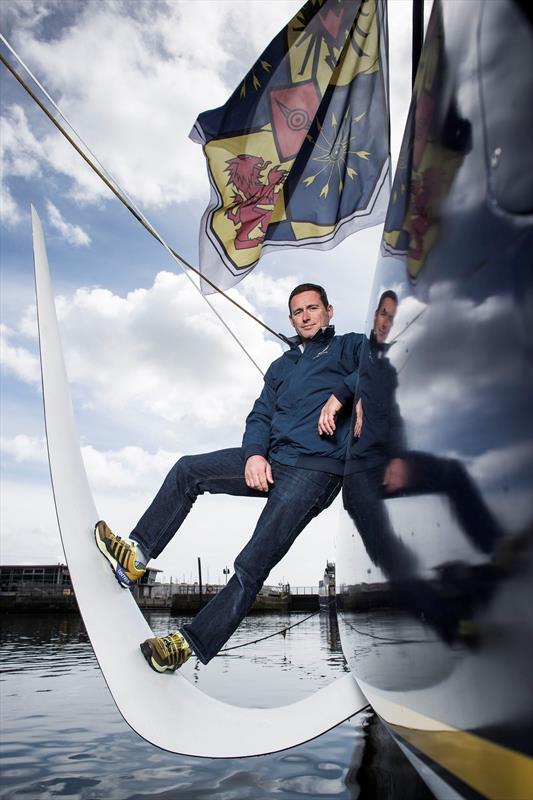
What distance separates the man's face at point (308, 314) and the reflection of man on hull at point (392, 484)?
0.72 m

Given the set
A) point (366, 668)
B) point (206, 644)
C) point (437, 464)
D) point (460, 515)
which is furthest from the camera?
point (206, 644)

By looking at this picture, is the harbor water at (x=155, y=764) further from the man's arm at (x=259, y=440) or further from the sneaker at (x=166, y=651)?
the man's arm at (x=259, y=440)

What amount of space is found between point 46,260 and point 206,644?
221cm

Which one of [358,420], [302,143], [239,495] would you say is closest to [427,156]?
[358,420]

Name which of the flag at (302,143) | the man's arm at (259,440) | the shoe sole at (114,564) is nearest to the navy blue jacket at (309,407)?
the man's arm at (259,440)

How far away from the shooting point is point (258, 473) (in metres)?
2.64

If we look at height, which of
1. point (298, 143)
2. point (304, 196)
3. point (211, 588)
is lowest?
point (211, 588)

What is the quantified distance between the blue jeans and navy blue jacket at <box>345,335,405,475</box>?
0.41 meters

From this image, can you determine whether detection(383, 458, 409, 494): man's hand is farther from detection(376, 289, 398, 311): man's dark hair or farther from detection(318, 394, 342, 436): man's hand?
detection(318, 394, 342, 436): man's hand

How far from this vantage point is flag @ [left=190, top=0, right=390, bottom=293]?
12.6 ft

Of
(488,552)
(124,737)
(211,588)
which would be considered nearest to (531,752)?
(488,552)

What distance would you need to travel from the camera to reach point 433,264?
128 centimetres

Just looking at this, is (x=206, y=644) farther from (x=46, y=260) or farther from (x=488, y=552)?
(x=46, y=260)

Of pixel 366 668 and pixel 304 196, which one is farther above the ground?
pixel 304 196
